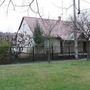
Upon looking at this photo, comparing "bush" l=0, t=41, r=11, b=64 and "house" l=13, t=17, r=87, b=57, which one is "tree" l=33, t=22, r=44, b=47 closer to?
"house" l=13, t=17, r=87, b=57

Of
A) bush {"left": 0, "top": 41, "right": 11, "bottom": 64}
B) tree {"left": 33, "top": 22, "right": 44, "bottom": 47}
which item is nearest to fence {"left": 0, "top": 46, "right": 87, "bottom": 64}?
bush {"left": 0, "top": 41, "right": 11, "bottom": 64}

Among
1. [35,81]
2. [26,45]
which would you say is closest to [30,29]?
[26,45]

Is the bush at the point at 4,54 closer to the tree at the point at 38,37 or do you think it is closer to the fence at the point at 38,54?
the fence at the point at 38,54

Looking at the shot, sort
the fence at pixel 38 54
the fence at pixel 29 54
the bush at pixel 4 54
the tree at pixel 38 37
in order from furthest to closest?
the tree at pixel 38 37 → the fence at pixel 38 54 → the fence at pixel 29 54 → the bush at pixel 4 54

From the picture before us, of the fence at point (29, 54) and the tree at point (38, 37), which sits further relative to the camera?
the tree at point (38, 37)

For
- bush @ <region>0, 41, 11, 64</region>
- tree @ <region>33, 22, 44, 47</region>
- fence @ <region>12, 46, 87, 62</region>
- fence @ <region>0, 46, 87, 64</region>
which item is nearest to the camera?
bush @ <region>0, 41, 11, 64</region>

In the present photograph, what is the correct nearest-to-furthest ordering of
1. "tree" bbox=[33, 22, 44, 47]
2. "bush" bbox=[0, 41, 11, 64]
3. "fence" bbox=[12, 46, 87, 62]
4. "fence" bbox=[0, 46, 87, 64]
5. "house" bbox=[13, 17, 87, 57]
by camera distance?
"bush" bbox=[0, 41, 11, 64], "fence" bbox=[0, 46, 87, 64], "fence" bbox=[12, 46, 87, 62], "tree" bbox=[33, 22, 44, 47], "house" bbox=[13, 17, 87, 57]

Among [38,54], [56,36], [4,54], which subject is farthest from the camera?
[56,36]

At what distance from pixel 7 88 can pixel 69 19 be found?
25864 mm

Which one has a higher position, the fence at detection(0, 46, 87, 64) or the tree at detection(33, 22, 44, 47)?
the tree at detection(33, 22, 44, 47)

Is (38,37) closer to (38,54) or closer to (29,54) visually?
(38,54)

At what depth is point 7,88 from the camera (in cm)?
1021

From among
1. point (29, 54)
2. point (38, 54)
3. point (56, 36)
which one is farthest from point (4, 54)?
point (56, 36)

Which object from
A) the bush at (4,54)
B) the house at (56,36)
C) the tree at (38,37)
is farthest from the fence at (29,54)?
the tree at (38,37)
